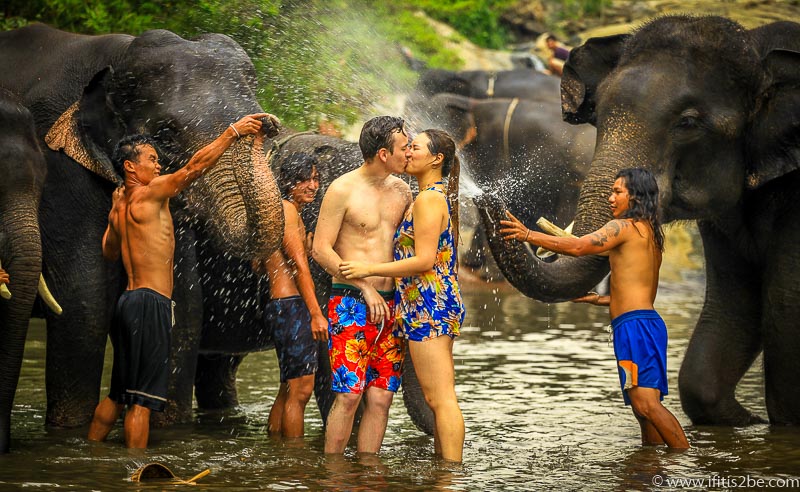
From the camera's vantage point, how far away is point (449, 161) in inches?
264

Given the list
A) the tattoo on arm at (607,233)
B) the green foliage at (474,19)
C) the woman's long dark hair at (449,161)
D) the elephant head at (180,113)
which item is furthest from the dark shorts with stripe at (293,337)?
the green foliage at (474,19)

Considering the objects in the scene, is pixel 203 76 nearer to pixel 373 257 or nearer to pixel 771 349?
pixel 373 257

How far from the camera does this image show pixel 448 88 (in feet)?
57.9

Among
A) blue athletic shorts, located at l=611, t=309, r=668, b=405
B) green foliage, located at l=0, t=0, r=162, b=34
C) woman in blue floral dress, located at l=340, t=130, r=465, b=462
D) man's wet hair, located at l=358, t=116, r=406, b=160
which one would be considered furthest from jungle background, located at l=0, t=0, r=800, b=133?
blue athletic shorts, located at l=611, t=309, r=668, b=405

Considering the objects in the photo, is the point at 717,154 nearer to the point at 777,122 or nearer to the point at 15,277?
the point at 777,122

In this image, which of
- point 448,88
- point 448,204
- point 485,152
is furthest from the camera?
point 448,88

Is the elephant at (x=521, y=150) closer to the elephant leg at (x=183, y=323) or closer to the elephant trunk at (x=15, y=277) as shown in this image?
the elephant leg at (x=183, y=323)

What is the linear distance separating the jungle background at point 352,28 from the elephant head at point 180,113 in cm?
120

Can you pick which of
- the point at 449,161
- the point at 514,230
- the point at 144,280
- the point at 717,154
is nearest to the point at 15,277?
the point at 144,280

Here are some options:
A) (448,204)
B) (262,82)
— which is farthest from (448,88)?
(448,204)

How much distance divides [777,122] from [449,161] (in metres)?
2.27

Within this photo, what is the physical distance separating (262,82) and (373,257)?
21.8ft

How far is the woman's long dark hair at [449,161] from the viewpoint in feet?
21.7

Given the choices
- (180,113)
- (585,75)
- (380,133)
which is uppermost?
(585,75)
